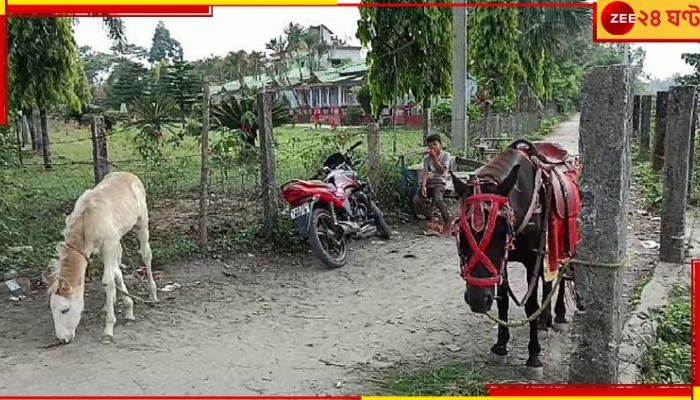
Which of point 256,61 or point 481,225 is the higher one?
point 256,61

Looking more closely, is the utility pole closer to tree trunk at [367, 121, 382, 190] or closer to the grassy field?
the grassy field

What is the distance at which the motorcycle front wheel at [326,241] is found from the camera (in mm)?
7191

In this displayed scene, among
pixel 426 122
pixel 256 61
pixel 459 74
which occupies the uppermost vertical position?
pixel 256 61

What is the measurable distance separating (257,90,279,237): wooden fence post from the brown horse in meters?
3.58

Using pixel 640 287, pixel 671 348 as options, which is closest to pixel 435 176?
pixel 640 287

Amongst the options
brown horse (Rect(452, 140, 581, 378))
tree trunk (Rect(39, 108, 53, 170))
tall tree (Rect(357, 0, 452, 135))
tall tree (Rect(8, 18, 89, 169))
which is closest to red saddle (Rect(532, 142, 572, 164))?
brown horse (Rect(452, 140, 581, 378))

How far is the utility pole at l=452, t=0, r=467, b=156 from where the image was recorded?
1170 centimetres

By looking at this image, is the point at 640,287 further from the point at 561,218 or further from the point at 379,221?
the point at 379,221

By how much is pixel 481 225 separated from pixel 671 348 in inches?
70.9

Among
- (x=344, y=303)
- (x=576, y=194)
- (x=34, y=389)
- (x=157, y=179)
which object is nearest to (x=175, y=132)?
(x=157, y=179)

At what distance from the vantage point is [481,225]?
3.77m

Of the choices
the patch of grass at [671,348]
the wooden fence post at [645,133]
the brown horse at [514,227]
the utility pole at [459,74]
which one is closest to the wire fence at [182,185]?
the utility pole at [459,74]

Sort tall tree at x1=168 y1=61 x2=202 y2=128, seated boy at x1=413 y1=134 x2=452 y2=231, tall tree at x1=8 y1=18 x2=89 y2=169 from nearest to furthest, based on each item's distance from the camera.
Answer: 1. seated boy at x1=413 y1=134 x2=452 y2=231
2. tall tree at x1=8 y1=18 x2=89 y2=169
3. tall tree at x1=168 y1=61 x2=202 y2=128

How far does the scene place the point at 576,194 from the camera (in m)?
4.78
